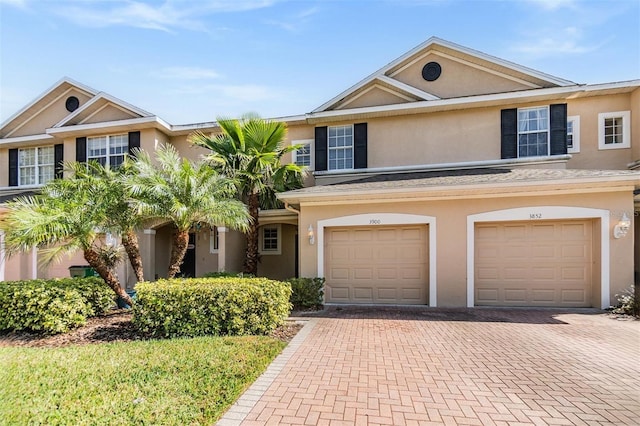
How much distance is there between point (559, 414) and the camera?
11.6 ft

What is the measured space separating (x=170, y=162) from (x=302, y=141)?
6.10 m

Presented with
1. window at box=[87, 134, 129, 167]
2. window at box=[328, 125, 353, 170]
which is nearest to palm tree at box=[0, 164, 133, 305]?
window at box=[87, 134, 129, 167]

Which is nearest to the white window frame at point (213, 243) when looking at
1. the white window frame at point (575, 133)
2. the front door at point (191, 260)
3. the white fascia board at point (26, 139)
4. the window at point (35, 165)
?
the front door at point (191, 260)

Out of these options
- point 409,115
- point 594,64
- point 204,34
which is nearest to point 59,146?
point 204,34

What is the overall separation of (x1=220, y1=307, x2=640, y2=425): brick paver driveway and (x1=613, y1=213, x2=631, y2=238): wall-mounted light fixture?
220 cm

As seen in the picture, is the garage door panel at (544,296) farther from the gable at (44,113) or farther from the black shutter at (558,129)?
the gable at (44,113)

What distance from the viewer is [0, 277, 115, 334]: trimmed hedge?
6.70 metres

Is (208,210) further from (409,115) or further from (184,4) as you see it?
(409,115)

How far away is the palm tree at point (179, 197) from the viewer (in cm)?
748

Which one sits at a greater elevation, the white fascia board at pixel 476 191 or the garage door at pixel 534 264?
the white fascia board at pixel 476 191

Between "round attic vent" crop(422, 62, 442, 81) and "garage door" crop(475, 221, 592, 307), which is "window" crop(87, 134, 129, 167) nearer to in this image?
"round attic vent" crop(422, 62, 442, 81)

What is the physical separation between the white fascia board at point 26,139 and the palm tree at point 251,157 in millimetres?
9267

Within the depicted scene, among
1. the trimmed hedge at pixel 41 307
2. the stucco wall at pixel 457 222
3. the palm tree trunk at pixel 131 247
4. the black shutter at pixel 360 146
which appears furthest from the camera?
the black shutter at pixel 360 146

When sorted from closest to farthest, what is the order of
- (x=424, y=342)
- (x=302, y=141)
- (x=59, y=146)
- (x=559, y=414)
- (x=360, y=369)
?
(x=559, y=414)
(x=360, y=369)
(x=424, y=342)
(x=302, y=141)
(x=59, y=146)
